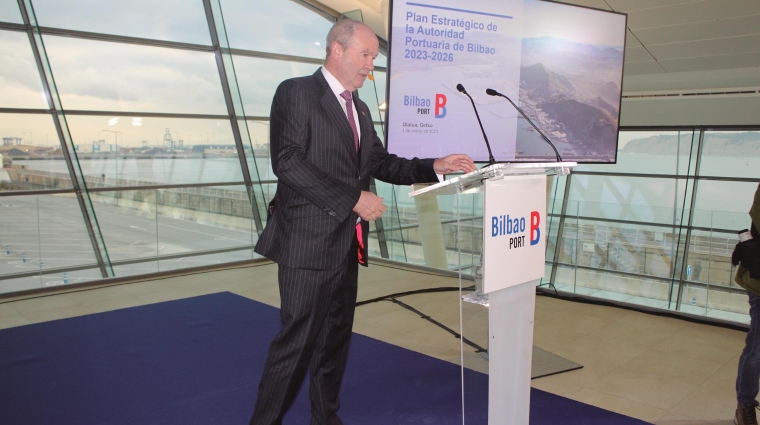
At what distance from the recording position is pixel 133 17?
24.5ft

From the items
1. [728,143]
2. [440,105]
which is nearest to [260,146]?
[440,105]

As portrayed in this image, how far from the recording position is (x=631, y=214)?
688 centimetres

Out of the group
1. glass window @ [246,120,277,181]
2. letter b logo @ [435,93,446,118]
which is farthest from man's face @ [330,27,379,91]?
glass window @ [246,120,277,181]

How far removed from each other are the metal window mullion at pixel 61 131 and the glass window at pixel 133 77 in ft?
0.85

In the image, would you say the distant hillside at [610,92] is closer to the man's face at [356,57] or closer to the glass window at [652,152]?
the man's face at [356,57]

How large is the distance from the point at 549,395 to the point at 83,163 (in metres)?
6.21

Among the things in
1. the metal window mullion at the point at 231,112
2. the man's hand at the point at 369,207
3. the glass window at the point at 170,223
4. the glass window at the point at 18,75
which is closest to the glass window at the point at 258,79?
the metal window mullion at the point at 231,112

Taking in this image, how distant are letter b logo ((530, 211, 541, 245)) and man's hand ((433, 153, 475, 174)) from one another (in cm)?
29

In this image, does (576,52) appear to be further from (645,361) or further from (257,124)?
(257,124)

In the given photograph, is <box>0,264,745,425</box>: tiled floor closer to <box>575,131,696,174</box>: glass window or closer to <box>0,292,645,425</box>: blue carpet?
<box>0,292,645,425</box>: blue carpet

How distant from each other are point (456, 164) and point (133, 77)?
6579 mm

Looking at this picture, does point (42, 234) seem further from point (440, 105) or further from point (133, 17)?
point (440, 105)

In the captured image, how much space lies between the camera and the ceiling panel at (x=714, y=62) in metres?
9.03

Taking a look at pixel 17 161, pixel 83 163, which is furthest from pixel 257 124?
pixel 17 161
